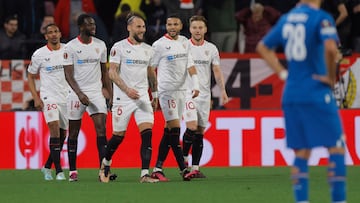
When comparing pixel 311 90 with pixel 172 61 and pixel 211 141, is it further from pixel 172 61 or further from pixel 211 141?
pixel 211 141

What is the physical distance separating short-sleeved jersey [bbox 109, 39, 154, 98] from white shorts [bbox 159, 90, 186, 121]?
2.31ft

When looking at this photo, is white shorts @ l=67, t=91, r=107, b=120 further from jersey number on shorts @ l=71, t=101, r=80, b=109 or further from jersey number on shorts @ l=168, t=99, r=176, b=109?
jersey number on shorts @ l=168, t=99, r=176, b=109

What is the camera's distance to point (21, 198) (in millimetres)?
14172

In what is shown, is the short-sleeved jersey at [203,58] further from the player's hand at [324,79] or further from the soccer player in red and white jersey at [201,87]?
the player's hand at [324,79]

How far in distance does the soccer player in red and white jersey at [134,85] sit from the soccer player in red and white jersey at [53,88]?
4.54 feet

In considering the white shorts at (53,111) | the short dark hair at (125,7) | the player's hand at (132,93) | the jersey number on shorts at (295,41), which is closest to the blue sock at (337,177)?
the jersey number on shorts at (295,41)

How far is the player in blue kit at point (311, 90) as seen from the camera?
413 inches

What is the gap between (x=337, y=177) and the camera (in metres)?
10.5

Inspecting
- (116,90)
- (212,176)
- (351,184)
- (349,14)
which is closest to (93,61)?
(116,90)

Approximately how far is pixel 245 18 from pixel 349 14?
204 cm

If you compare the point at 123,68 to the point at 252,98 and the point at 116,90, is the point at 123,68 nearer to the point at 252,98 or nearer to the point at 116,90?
the point at 116,90

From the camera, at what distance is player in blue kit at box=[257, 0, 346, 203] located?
1048 cm

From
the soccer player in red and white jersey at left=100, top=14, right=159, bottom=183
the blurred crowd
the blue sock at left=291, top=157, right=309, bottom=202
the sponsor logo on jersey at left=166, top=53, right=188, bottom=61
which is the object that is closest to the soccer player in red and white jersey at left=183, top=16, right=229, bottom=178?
the sponsor logo on jersey at left=166, top=53, right=188, bottom=61

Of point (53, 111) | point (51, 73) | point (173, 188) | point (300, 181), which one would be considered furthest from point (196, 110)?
point (300, 181)
